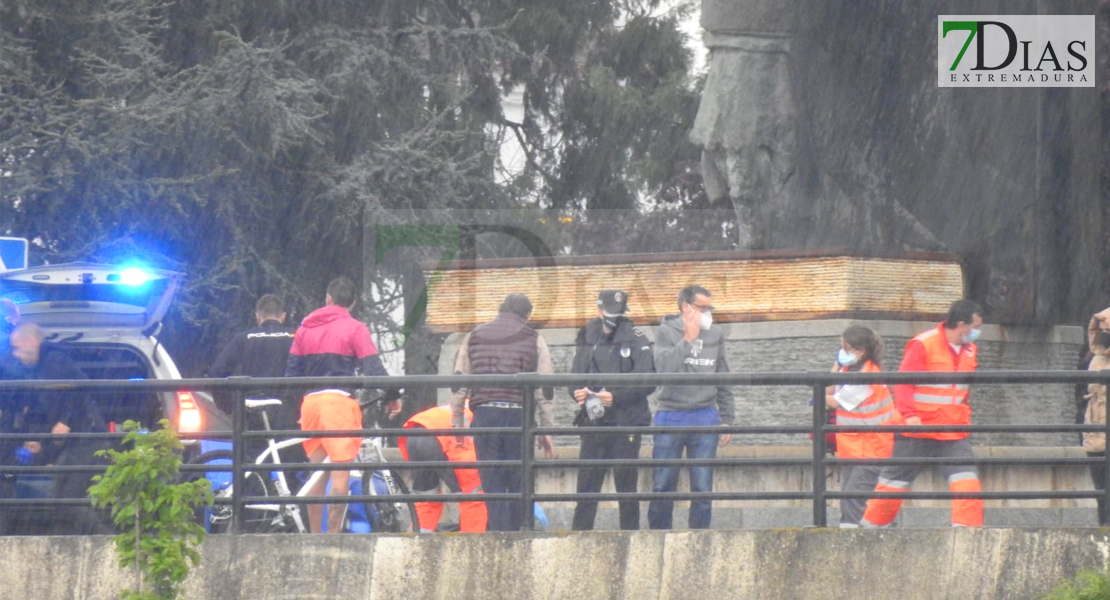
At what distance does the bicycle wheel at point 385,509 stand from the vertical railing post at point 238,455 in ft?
4.81

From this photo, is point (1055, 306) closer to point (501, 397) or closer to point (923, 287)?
point (923, 287)

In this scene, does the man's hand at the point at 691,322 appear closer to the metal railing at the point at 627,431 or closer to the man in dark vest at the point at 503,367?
the man in dark vest at the point at 503,367

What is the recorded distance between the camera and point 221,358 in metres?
11.0

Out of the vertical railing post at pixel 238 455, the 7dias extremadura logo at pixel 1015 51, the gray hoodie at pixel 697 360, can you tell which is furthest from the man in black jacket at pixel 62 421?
the 7dias extremadura logo at pixel 1015 51

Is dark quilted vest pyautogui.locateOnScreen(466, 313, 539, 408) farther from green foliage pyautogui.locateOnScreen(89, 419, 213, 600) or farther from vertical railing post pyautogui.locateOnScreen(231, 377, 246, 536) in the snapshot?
green foliage pyautogui.locateOnScreen(89, 419, 213, 600)

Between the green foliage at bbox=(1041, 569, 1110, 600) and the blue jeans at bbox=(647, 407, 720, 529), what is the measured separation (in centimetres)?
209

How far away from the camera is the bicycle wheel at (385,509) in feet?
31.6

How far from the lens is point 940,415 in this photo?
8953mm

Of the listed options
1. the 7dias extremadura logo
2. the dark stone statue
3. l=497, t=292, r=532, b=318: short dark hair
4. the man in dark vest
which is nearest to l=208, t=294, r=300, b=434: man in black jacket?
the man in dark vest

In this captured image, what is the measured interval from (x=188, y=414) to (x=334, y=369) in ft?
2.93

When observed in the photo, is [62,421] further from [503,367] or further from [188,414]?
[503,367]

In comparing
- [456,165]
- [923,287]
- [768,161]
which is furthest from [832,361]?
[456,165]

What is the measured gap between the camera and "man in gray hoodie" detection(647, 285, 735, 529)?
30.6ft

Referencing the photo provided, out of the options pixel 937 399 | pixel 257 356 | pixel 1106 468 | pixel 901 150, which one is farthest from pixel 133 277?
pixel 901 150
